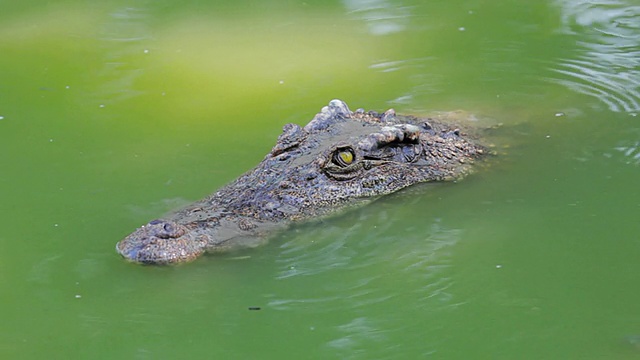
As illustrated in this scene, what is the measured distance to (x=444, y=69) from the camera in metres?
8.93

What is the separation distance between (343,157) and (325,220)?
477 mm

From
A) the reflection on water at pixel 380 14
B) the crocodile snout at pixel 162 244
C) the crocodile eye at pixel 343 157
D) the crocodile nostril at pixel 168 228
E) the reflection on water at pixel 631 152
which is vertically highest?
the reflection on water at pixel 380 14

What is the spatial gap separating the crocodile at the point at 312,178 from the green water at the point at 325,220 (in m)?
0.13

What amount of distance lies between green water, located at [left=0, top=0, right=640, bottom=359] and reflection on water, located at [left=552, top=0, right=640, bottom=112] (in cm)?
2

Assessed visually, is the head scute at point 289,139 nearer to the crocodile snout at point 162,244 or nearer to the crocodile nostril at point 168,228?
the crocodile snout at point 162,244

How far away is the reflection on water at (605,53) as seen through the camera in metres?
8.27

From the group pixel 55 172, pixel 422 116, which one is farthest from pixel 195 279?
pixel 422 116

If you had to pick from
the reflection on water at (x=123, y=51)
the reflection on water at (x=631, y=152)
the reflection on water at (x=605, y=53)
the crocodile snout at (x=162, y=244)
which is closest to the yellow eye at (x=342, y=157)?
the crocodile snout at (x=162, y=244)

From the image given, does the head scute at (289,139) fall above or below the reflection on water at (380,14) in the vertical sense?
below

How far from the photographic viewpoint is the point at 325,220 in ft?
21.6

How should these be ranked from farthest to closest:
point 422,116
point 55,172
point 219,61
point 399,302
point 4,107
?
point 219,61
point 4,107
point 422,116
point 55,172
point 399,302

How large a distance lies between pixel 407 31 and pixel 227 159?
10.3 feet

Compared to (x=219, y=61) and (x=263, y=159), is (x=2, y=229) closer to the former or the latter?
(x=263, y=159)

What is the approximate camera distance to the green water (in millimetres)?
5371
